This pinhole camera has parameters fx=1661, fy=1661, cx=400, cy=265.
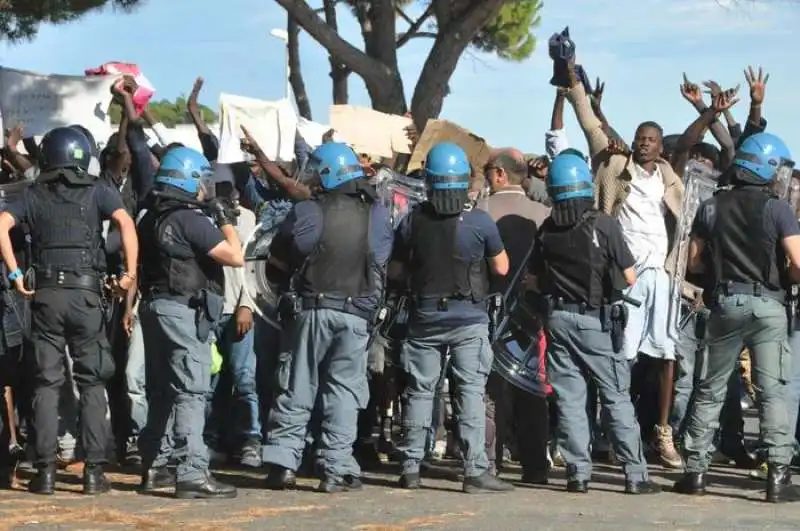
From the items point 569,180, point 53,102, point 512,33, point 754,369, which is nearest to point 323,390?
point 569,180

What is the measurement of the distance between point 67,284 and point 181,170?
36.7 inches

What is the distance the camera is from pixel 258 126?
1317 cm

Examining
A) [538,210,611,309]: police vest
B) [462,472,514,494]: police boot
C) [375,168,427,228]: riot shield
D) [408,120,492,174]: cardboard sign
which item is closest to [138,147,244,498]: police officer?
[462,472,514,494]: police boot

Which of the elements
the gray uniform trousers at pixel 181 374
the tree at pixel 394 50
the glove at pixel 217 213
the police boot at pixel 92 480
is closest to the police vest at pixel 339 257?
the glove at pixel 217 213

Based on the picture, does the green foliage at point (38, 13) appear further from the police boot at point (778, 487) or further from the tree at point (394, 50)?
the police boot at point (778, 487)

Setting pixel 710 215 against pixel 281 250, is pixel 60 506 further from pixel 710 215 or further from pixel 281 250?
pixel 710 215

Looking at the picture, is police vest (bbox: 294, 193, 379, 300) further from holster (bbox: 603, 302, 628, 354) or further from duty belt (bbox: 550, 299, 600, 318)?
holster (bbox: 603, 302, 628, 354)

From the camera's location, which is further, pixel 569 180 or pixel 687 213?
pixel 687 213

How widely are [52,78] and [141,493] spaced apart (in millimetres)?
4461

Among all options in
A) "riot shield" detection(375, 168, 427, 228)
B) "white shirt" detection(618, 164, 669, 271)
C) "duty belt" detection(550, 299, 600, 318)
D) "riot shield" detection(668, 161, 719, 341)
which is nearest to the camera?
"duty belt" detection(550, 299, 600, 318)

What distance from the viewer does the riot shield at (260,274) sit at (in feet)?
36.4

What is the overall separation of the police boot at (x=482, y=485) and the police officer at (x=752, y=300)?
1163 millimetres

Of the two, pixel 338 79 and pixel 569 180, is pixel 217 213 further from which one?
pixel 338 79

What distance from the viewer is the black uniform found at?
9.58 metres
